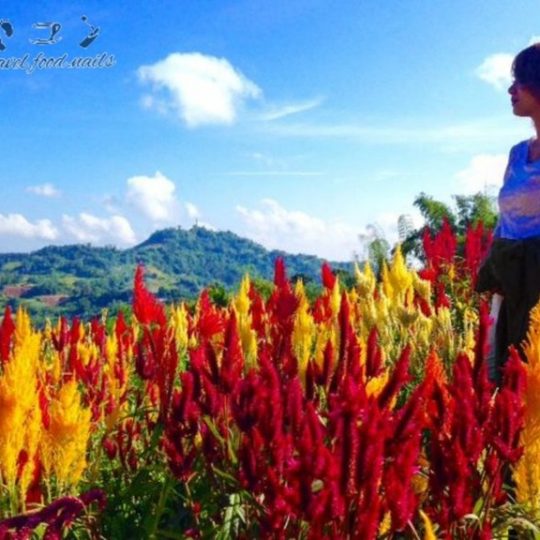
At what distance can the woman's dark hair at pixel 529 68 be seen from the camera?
9.84ft

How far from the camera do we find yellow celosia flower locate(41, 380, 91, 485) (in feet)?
5.67

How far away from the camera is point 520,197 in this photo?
124 inches

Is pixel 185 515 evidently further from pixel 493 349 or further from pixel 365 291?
pixel 365 291

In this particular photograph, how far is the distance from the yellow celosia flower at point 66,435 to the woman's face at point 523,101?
2.13 metres

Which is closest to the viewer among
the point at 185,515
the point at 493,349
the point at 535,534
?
the point at 535,534

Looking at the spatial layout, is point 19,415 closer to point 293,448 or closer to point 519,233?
point 293,448

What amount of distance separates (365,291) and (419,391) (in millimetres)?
3340

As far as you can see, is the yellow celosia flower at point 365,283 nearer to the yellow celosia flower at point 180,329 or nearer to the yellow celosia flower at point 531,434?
the yellow celosia flower at point 180,329

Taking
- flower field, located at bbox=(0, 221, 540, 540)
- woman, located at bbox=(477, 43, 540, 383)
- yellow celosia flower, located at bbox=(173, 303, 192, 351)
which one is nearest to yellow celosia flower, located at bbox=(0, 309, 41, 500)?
flower field, located at bbox=(0, 221, 540, 540)

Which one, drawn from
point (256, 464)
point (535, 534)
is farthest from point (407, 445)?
point (535, 534)

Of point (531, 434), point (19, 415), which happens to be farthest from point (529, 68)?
point (19, 415)

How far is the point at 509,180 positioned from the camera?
3238 mm

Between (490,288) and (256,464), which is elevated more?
(490,288)

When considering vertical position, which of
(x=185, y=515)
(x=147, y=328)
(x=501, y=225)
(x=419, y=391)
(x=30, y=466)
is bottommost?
(x=185, y=515)
